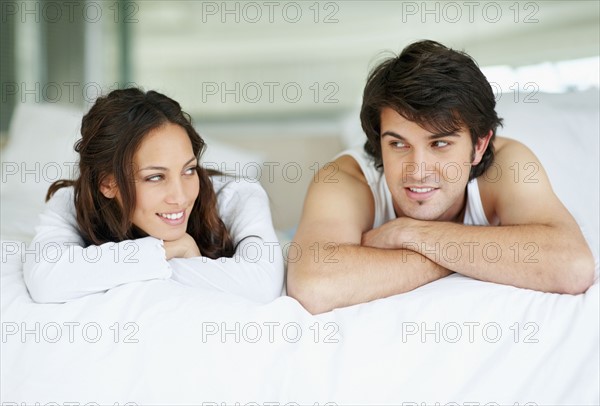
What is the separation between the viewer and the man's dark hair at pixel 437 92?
1355 mm

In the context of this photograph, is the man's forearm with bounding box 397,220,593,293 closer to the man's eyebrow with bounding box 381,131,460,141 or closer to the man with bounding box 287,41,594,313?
the man with bounding box 287,41,594,313

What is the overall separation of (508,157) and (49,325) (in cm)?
103

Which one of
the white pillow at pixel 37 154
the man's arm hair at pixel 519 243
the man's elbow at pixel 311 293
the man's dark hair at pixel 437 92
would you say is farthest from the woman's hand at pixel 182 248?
the white pillow at pixel 37 154

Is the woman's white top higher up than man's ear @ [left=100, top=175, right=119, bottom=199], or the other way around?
man's ear @ [left=100, top=175, right=119, bottom=199]

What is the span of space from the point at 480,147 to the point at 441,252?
334 millimetres

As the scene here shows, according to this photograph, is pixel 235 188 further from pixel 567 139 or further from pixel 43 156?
pixel 43 156

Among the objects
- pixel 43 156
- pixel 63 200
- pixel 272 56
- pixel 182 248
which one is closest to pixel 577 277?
pixel 182 248

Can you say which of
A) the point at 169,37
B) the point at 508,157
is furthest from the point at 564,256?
the point at 169,37

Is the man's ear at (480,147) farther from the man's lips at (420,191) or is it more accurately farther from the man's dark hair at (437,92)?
the man's lips at (420,191)

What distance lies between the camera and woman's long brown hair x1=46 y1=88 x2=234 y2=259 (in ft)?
4.21

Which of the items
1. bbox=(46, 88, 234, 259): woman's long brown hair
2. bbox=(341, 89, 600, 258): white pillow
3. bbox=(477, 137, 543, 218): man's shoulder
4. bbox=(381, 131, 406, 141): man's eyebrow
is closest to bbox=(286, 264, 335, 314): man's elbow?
bbox=(46, 88, 234, 259): woman's long brown hair

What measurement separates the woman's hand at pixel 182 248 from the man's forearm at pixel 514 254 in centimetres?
43

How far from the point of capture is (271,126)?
9.47ft

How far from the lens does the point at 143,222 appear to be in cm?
133
